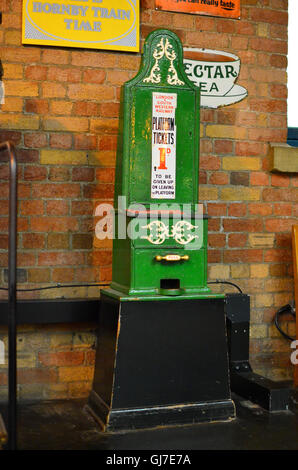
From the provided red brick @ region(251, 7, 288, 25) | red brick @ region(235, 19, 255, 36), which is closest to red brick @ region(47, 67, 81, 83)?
red brick @ region(235, 19, 255, 36)

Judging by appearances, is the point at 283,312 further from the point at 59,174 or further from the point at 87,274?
the point at 59,174

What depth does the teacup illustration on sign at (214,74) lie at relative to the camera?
3.48 meters

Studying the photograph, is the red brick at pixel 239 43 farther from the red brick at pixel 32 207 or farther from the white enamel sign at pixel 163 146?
the red brick at pixel 32 207

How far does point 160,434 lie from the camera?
106 inches

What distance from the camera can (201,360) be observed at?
288 centimetres

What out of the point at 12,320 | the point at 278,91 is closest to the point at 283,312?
the point at 278,91

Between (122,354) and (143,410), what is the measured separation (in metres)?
0.29

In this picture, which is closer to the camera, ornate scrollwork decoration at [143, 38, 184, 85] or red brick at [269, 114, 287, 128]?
ornate scrollwork decoration at [143, 38, 184, 85]

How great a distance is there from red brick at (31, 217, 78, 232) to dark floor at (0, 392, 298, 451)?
100 cm

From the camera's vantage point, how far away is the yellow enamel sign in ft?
10.5

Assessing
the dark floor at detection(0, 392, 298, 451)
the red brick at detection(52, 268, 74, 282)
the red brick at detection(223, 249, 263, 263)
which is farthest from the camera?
the red brick at detection(223, 249, 263, 263)

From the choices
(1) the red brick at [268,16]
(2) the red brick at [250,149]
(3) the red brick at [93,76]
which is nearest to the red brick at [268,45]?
(1) the red brick at [268,16]

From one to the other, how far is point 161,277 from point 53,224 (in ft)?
2.64

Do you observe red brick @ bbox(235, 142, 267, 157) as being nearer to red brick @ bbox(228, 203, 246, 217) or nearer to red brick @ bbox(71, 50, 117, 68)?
red brick @ bbox(228, 203, 246, 217)
